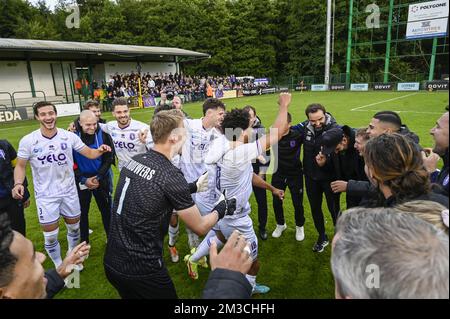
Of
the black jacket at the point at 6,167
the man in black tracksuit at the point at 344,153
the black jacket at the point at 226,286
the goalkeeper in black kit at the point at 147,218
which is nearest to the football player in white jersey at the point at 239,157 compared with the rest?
the goalkeeper in black kit at the point at 147,218

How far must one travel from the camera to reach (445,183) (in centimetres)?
274

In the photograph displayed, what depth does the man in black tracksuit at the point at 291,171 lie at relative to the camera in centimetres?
506

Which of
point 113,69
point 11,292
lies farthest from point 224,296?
point 113,69

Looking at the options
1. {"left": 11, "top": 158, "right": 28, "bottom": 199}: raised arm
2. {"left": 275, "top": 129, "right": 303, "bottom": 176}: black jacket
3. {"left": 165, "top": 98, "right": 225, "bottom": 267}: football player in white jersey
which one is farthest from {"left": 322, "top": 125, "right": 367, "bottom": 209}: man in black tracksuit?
{"left": 11, "top": 158, "right": 28, "bottom": 199}: raised arm

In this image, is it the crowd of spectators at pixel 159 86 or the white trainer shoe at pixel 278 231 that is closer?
the white trainer shoe at pixel 278 231

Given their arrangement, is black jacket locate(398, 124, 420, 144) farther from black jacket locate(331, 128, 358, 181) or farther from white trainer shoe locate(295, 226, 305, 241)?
white trainer shoe locate(295, 226, 305, 241)

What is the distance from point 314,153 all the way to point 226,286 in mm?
3419

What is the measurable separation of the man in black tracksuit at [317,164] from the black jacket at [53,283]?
3361mm

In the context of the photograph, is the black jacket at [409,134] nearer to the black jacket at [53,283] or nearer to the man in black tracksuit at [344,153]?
the man in black tracksuit at [344,153]

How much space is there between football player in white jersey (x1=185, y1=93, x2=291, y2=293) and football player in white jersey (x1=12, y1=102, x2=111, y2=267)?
227 cm

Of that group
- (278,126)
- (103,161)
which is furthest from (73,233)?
(278,126)

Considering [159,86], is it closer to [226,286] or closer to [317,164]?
[317,164]

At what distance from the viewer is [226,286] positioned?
1.59 metres

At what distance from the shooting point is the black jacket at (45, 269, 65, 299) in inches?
82.0
